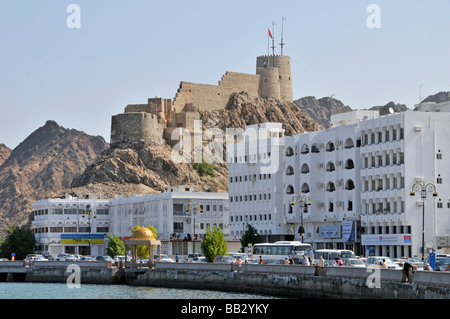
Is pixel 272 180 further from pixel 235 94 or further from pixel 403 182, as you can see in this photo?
pixel 235 94

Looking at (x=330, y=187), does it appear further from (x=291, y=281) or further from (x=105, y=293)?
(x=291, y=281)

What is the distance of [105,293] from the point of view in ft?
250

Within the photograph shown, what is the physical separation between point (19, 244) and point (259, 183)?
4162cm

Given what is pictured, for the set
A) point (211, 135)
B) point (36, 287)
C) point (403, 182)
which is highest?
point (211, 135)

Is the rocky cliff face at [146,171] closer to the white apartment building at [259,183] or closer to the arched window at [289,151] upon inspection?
the white apartment building at [259,183]

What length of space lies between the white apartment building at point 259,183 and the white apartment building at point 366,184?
0.54 ft

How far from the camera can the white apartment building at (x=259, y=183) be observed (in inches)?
4774

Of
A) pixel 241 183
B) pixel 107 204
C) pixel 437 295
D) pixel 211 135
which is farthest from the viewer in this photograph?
pixel 211 135

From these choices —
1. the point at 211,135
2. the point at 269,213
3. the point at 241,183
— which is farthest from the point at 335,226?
the point at 211,135

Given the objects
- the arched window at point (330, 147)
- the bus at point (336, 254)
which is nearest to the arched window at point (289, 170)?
the arched window at point (330, 147)

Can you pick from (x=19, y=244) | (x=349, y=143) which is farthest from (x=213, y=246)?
(x=19, y=244)

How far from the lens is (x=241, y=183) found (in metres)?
130

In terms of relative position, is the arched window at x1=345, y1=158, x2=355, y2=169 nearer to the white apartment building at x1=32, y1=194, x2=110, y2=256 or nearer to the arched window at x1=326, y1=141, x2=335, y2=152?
the arched window at x1=326, y1=141, x2=335, y2=152

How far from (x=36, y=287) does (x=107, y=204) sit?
66205 mm
